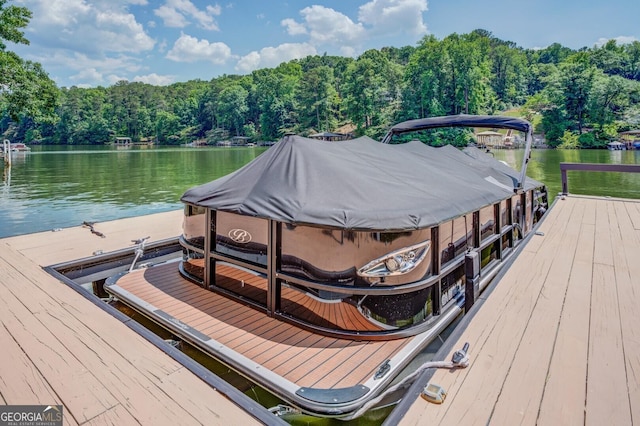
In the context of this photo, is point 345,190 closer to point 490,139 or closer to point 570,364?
point 570,364

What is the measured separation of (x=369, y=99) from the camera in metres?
51.9

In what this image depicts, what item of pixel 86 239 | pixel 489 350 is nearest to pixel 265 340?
pixel 489 350

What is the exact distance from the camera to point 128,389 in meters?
1.76

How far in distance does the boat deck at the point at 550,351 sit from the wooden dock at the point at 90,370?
0.89m

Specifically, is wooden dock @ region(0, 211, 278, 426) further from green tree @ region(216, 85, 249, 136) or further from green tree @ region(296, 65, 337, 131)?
green tree @ region(216, 85, 249, 136)

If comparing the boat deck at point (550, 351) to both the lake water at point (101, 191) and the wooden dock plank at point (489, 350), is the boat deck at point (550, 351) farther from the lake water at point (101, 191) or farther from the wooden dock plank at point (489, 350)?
the lake water at point (101, 191)

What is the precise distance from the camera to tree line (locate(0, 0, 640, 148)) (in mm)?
38625

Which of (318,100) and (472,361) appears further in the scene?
(318,100)

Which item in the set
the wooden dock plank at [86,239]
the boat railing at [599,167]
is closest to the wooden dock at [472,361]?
the wooden dock plank at [86,239]

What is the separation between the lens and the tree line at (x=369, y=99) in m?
38.6

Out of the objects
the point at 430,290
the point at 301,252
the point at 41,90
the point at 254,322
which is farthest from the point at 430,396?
the point at 41,90

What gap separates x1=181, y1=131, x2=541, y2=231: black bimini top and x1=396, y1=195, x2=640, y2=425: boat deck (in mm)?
762

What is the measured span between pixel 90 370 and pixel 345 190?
1.79 meters

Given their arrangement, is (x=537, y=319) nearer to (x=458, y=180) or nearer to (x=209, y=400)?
(x=458, y=180)
